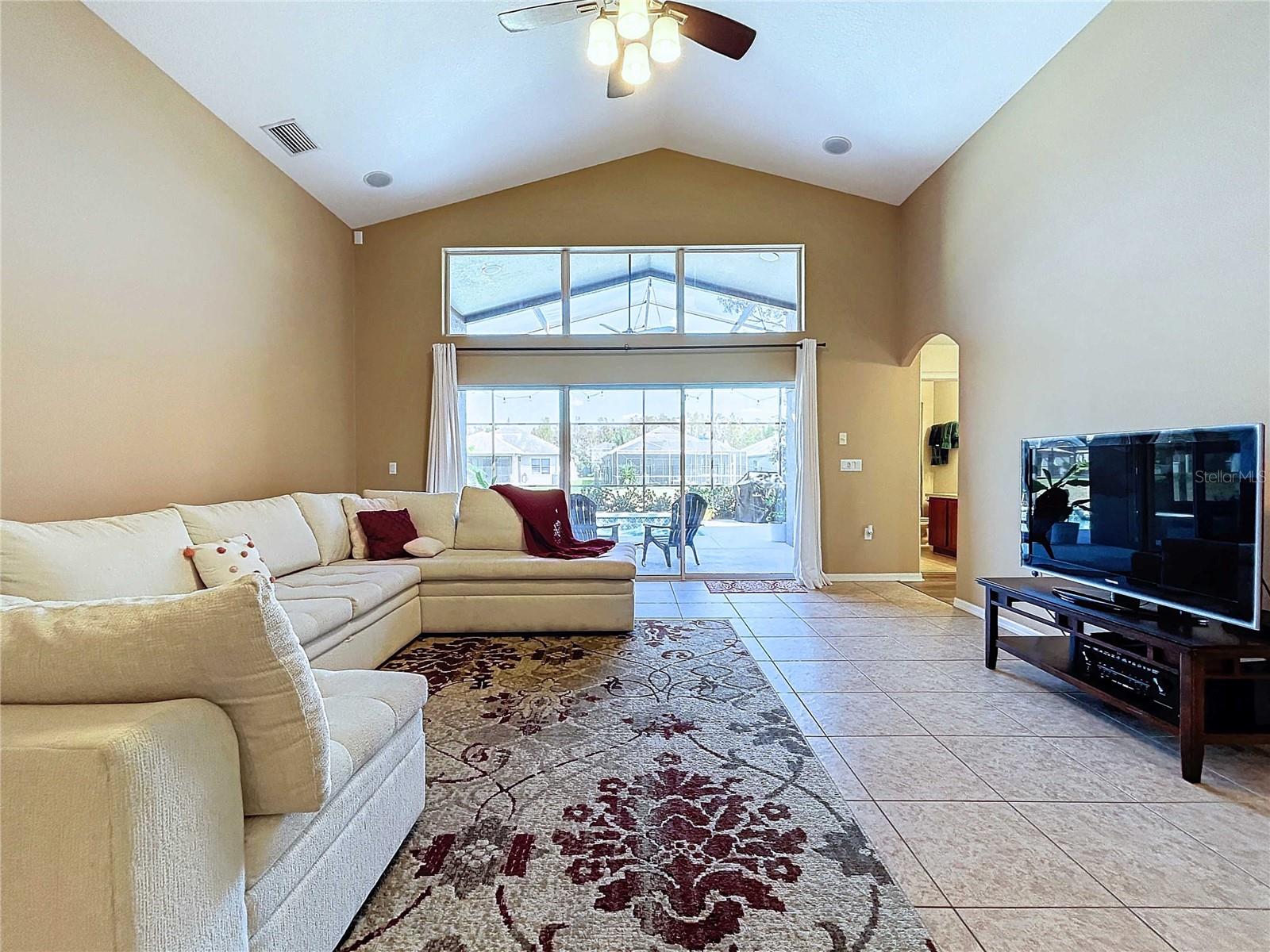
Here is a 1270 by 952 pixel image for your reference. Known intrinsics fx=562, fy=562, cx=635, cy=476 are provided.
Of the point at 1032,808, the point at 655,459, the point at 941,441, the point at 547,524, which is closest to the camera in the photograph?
the point at 1032,808

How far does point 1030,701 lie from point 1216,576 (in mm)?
1005

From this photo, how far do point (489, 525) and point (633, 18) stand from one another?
10.7 feet

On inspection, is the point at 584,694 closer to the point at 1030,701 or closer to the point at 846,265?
the point at 1030,701

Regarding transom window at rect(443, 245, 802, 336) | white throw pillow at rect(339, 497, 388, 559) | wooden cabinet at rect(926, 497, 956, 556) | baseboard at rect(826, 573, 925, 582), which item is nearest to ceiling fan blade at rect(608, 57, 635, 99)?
transom window at rect(443, 245, 802, 336)

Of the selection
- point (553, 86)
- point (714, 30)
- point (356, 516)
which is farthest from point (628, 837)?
point (553, 86)

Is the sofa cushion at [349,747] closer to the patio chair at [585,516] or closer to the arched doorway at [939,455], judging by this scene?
the patio chair at [585,516]

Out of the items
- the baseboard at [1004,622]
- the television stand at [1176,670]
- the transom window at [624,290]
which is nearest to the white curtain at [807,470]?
the transom window at [624,290]

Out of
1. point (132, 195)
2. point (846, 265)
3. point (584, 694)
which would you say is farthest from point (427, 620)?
point (846, 265)

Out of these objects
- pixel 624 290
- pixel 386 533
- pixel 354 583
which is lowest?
pixel 354 583

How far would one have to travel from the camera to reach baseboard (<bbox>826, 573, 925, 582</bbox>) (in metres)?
5.64

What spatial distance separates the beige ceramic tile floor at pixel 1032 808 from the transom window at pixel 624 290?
3.57 metres

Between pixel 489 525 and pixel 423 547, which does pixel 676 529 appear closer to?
pixel 489 525

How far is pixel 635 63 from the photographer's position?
2.66 meters

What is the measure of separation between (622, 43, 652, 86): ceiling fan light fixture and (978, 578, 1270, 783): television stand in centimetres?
324
